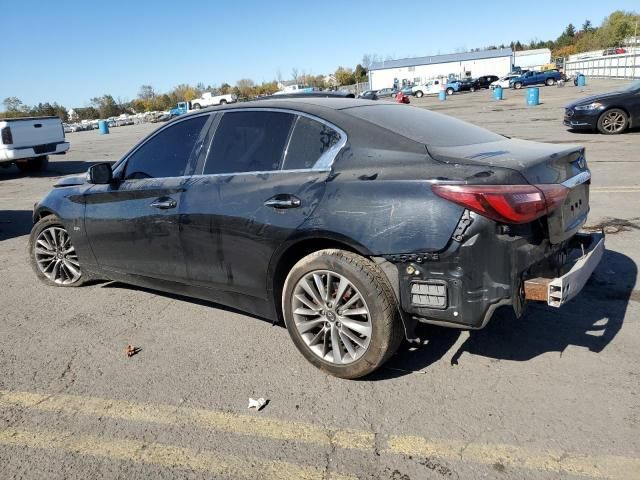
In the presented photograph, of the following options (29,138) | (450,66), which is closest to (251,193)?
(29,138)

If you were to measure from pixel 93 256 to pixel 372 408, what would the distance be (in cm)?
306

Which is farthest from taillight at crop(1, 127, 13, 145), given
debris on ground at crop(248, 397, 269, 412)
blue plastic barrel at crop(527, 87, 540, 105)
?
blue plastic barrel at crop(527, 87, 540, 105)

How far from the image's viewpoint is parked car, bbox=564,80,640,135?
14.0 m

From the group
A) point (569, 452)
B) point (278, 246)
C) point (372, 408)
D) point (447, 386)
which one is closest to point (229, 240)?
point (278, 246)

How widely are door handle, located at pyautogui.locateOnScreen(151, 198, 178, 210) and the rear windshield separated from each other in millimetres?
1461

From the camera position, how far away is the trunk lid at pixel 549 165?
3.04m

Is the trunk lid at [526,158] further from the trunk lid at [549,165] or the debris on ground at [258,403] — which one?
the debris on ground at [258,403]

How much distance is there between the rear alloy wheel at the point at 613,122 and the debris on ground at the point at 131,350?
13978mm

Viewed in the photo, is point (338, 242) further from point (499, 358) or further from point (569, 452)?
point (569, 452)

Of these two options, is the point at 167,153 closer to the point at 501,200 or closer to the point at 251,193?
the point at 251,193

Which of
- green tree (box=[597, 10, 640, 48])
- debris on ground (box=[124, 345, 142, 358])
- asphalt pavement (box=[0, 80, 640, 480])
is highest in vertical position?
green tree (box=[597, 10, 640, 48])

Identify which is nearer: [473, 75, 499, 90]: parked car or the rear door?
the rear door

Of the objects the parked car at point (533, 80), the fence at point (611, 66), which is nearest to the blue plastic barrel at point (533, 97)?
the fence at point (611, 66)

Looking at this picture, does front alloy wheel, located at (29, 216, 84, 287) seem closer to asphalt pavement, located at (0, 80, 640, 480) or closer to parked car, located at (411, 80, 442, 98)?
asphalt pavement, located at (0, 80, 640, 480)
